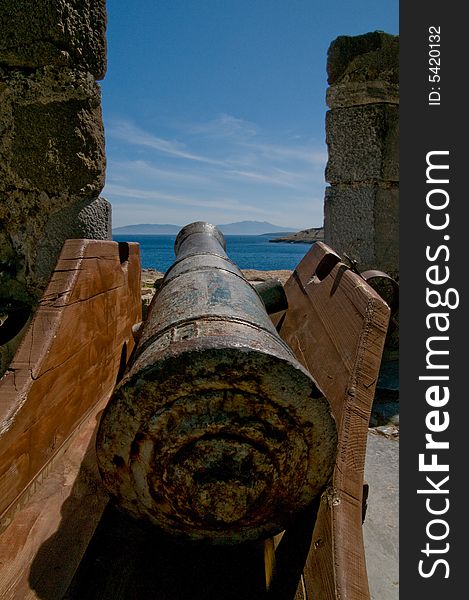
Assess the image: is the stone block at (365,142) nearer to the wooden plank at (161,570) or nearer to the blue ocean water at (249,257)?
the blue ocean water at (249,257)

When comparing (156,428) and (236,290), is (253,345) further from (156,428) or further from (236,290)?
(236,290)

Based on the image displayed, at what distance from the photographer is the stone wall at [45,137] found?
246 cm

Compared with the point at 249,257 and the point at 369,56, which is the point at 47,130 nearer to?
the point at 369,56

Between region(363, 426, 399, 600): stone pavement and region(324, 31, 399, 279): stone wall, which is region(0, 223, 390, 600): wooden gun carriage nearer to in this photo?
region(363, 426, 399, 600): stone pavement

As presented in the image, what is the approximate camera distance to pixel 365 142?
14.8 feet

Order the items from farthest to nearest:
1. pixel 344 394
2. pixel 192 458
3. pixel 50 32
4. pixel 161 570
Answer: pixel 50 32 → pixel 344 394 → pixel 161 570 → pixel 192 458

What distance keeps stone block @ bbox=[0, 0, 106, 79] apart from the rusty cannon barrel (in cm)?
186

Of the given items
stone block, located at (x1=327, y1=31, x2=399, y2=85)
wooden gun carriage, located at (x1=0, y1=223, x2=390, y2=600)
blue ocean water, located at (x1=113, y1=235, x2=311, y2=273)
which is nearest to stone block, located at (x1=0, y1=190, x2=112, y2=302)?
wooden gun carriage, located at (x1=0, y1=223, x2=390, y2=600)

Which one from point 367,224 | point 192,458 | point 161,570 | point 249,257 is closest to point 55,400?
point 161,570

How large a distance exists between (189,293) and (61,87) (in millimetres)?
1566

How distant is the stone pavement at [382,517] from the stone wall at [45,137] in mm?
1974

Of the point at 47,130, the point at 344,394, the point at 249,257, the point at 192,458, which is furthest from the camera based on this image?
the point at 249,257

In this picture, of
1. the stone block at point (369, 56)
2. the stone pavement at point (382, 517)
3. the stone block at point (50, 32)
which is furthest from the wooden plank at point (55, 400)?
the stone block at point (369, 56)

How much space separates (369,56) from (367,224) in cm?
140
